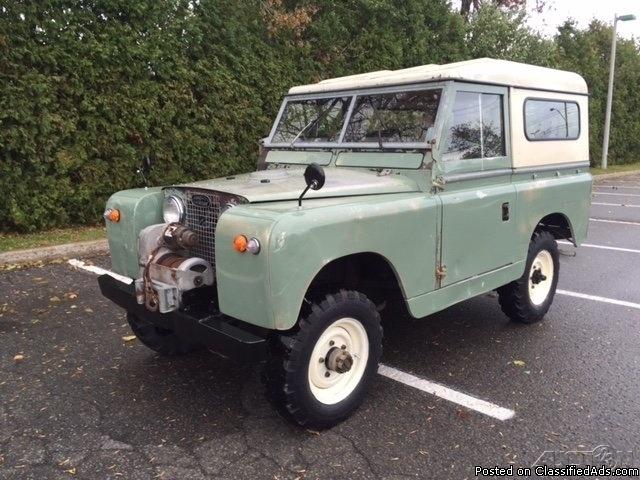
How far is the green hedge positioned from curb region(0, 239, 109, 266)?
872 millimetres

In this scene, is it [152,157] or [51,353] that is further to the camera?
[152,157]

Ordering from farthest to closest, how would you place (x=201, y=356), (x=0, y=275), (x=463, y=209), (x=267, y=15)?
1. (x=267, y=15)
2. (x=0, y=275)
3. (x=201, y=356)
4. (x=463, y=209)

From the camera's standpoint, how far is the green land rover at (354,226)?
109 inches

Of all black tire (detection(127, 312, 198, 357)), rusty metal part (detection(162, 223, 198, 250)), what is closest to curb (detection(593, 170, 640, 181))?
black tire (detection(127, 312, 198, 357))

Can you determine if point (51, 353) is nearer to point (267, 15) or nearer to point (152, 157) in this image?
point (152, 157)

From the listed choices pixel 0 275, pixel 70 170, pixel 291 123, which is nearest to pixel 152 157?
pixel 70 170

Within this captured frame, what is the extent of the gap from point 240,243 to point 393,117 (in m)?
1.76

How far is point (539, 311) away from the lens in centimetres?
466

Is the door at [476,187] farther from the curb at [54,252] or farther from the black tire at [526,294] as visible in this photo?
the curb at [54,252]

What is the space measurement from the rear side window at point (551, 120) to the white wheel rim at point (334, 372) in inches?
88.8

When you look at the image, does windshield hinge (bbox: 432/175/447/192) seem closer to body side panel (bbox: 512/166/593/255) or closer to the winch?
body side panel (bbox: 512/166/593/255)

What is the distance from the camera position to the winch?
2980 mm

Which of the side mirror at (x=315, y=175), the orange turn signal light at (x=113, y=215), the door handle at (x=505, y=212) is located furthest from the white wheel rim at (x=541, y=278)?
the orange turn signal light at (x=113, y=215)

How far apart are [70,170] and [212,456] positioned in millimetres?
5925
